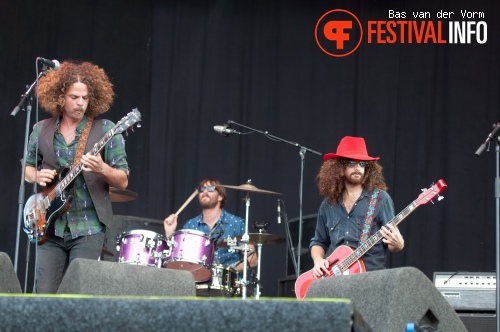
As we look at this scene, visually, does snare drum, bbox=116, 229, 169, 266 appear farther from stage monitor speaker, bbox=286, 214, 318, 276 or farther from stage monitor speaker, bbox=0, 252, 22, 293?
stage monitor speaker, bbox=0, 252, 22, 293

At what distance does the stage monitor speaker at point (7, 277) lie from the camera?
2.26m

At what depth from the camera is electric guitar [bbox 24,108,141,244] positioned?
4547mm

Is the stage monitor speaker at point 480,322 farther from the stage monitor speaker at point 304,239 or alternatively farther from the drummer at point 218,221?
the drummer at point 218,221

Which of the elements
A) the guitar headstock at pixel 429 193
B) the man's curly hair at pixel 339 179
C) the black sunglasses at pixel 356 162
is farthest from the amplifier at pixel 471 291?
the black sunglasses at pixel 356 162

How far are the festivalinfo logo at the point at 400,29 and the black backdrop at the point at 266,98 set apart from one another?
61mm

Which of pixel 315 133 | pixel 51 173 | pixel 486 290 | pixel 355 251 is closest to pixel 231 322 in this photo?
pixel 51 173

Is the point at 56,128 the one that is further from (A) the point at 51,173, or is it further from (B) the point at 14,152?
(B) the point at 14,152

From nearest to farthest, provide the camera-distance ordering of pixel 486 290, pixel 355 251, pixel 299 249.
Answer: pixel 355 251 < pixel 486 290 < pixel 299 249

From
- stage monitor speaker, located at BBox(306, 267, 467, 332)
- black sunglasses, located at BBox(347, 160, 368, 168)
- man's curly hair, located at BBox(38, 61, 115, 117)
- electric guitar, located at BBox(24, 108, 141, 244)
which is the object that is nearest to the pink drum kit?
electric guitar, located at BBox(24, 108, 141, 244)

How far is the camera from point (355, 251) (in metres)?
5.34

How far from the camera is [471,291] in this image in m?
5.82

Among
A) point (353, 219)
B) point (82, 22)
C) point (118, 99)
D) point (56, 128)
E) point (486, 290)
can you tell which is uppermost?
point (82, 22)

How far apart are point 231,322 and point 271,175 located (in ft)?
25.8

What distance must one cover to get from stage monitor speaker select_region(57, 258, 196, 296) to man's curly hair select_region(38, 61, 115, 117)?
2.64 metres
